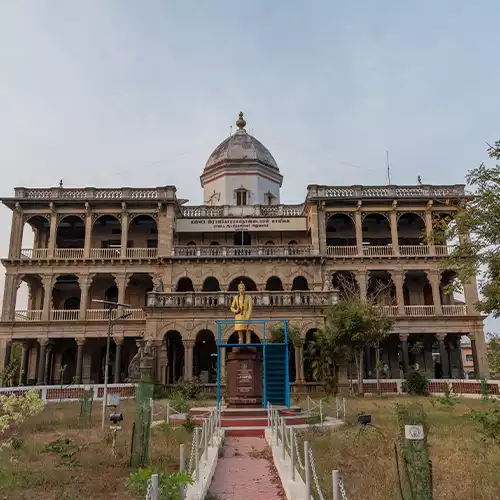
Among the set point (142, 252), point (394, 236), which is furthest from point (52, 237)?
point (394, 236)

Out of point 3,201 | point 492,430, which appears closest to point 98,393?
point 3,201

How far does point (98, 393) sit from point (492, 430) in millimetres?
21199

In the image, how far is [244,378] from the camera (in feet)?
60.2

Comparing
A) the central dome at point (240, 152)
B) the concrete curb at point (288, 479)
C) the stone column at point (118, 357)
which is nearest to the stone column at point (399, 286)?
the central dome at point (240, 152)

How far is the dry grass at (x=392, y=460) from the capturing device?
A: 8.42 meters

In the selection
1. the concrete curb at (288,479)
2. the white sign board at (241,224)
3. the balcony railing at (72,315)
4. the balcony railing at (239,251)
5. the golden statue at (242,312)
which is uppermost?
the white sign board at (241,224)

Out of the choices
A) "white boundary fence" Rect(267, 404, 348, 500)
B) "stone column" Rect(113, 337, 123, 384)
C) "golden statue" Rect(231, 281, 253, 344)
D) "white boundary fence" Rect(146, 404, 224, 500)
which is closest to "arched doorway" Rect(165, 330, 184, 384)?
"stone column" Rect(113, 337, 123, 384)

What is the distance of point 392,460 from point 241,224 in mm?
26709

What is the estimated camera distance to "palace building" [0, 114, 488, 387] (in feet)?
111

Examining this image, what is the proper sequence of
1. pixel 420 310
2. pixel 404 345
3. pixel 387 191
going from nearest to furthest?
1. pixel 404 345
2. pixel 420 310
3. pixel 387 191

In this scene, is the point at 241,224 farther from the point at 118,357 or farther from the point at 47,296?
the point at 47,296

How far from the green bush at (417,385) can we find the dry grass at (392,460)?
31.8ft

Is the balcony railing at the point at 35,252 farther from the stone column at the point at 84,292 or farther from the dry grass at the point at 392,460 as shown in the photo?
the dry grass at the point at 392,460

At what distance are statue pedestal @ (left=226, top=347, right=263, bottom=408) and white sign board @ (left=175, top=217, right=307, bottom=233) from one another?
18252mm
